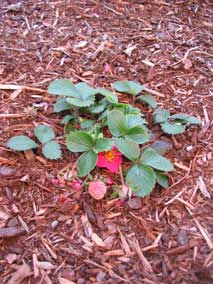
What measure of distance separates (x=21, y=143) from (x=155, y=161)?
0.40 m

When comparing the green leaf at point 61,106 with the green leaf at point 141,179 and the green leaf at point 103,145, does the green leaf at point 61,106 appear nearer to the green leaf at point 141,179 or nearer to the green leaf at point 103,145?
the green leaf at point 103,145

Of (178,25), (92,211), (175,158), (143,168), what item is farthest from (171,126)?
(178,25)

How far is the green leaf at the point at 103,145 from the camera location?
4.40ft

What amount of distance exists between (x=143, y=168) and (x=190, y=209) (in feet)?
0.57

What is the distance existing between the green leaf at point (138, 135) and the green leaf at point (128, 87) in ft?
0.72

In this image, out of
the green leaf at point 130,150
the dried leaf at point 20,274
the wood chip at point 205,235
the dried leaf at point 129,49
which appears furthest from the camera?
the dried leaf at point 129,49

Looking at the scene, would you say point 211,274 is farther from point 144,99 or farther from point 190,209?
point 144,99

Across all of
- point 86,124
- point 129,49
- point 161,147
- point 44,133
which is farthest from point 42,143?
point 129,49

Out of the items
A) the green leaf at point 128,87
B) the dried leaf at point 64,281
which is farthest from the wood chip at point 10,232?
the green leaf at point 128,87

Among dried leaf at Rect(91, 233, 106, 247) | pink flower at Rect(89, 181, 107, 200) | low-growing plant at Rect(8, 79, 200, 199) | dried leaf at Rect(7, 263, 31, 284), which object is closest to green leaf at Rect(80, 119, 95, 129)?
low-growing plant at Rect(8, 79, 200, 199)

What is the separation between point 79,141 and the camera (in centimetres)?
137

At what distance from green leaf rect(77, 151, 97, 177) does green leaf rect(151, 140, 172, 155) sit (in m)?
0.20

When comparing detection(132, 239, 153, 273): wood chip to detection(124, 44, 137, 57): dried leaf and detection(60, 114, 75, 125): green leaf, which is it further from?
detection(124, 44, 137, 57): dried leaf

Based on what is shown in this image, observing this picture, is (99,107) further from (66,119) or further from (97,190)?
→ (97,190)
